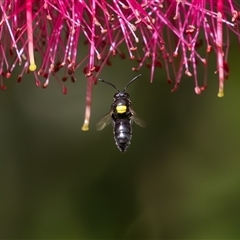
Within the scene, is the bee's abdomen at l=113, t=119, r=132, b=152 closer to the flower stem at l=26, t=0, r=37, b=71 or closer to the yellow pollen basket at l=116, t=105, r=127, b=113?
the yellow pollen basket at l=116, t=105, r=127, b=113

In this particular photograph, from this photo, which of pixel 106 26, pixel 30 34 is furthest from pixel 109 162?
pixel 30 34

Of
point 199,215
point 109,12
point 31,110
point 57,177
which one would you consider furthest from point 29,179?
point 109,12

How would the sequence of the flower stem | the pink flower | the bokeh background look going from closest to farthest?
1. the flower stem
2. the pink flower
3. the bokeh background

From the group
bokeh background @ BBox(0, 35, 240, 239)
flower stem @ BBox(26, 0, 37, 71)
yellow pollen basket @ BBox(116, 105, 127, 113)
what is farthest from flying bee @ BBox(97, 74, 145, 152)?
bokeh background @ BBox(0, 35, 240, 239)

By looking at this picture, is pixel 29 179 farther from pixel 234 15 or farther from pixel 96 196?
pixel 234 15

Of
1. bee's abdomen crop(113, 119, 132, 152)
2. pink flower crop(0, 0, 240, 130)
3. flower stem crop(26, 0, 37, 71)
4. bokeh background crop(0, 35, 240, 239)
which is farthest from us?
bokeh background crop(0, 35, 240, 239)

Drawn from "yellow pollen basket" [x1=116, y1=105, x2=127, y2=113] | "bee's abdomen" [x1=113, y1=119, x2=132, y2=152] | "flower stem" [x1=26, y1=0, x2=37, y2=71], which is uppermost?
"flower stem" [x1=26, y1=0, x2=37, y2=71]
